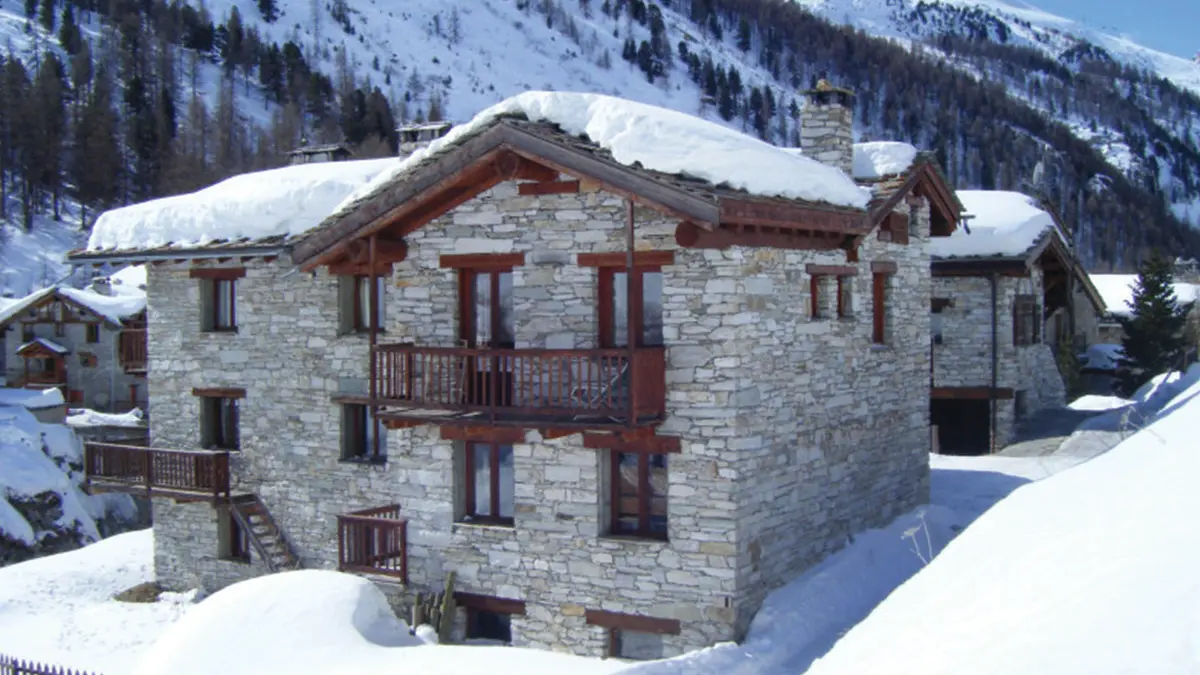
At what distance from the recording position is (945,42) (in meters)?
185

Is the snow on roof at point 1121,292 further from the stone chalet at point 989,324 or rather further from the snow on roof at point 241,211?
the snow on roof at point 241,211

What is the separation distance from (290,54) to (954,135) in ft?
230

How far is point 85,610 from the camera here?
19.0m

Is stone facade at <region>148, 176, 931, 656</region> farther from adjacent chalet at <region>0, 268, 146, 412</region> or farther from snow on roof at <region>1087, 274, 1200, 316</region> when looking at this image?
adjacent chalet at <region>0, 268, 146, 412</region>

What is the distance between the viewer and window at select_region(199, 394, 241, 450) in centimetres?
1980

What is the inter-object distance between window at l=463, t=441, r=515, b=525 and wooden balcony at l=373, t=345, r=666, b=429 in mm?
810

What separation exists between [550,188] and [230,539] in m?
10.1

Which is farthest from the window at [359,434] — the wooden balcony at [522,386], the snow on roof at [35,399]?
the snow on roof at [35,399]

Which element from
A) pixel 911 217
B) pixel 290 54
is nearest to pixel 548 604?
pixel 911 217

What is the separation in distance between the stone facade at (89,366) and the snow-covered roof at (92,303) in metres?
0.91

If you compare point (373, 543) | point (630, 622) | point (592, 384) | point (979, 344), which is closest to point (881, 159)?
point (592, 384)

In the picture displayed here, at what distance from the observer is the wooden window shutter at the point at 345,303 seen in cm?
1777

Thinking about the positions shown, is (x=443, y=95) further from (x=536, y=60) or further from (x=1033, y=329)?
(x=1033, y=329)

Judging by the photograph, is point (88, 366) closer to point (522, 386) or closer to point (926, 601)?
point (522, 386)
